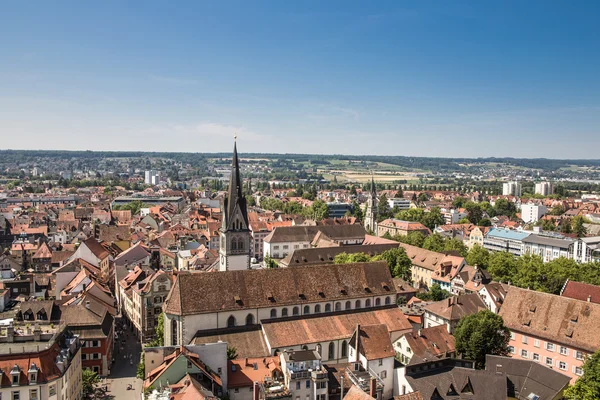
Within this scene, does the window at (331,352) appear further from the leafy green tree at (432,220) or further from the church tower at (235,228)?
the leafy green tree at (432,220)

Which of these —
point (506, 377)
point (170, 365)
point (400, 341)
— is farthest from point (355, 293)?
point (170, 365)

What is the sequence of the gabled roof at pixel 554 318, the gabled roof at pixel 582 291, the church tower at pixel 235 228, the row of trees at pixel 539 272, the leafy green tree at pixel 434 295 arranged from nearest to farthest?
the gabled roof at pixel 554 318, the gabled roof at pixel 582 291, the church tower at pixel 235 228, the row of trees at pixel 539 272, the leafy green tree at pixel 434 295

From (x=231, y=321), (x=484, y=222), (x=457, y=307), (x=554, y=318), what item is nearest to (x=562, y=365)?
(x=554, y=318)

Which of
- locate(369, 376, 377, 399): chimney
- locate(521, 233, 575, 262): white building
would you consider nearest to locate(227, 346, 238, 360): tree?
locate(369, 376, 377, 399): chimney

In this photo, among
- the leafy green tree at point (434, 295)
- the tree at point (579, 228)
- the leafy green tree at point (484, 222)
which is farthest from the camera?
the leafy green tree at point (484, 222)

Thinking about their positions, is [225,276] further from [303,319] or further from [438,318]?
[438,318]

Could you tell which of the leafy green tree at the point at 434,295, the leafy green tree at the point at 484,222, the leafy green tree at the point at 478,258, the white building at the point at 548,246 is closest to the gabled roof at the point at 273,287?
the leafy green tree at the point at 434,295
